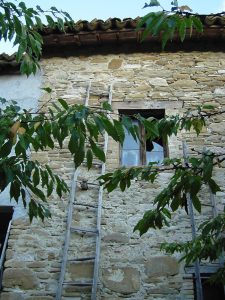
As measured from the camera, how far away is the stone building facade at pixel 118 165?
150 inches

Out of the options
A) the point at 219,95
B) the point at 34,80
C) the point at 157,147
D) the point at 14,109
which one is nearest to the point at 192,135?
the point at 157,147

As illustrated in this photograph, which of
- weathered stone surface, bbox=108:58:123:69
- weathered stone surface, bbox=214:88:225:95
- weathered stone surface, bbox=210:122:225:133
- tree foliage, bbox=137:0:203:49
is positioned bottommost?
tree foliage, bbox=137:0:203:49

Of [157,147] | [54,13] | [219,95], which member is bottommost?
[54,13]

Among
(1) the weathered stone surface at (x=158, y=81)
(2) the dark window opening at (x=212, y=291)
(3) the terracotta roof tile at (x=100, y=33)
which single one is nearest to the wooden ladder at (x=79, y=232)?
(2) the dark window opening at (x=212, y=291)

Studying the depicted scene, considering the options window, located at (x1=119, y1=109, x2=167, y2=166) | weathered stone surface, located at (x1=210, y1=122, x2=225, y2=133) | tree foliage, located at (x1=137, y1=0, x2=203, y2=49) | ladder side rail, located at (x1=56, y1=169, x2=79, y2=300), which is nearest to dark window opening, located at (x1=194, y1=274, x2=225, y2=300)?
ladder side rail, located at (x1=56, y1=169, x2=79, y2=300)

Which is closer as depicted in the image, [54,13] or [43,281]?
[54,13]

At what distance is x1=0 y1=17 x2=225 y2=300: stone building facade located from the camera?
380 centimetres

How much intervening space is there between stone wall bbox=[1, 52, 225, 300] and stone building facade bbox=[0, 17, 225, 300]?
1 centimetres

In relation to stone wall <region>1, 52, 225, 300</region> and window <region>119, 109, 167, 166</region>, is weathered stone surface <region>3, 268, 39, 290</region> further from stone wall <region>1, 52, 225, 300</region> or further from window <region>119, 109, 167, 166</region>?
window <region>119, 109, 167, 166</region>

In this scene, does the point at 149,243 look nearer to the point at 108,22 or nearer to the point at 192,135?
the point at 192,135

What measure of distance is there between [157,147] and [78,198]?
1404mm

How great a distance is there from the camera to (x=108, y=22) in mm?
5711

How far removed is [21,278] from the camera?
3861mm

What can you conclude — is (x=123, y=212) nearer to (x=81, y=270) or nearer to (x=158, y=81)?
(x=81, y=270)
